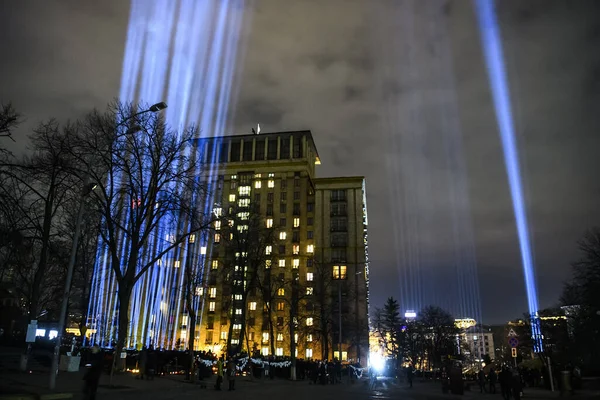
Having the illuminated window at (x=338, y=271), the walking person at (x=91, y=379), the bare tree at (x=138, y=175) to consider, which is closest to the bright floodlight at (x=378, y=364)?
the bare tree at (x=138, y=175)

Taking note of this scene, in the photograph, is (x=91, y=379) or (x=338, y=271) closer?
(x=91, y=379)

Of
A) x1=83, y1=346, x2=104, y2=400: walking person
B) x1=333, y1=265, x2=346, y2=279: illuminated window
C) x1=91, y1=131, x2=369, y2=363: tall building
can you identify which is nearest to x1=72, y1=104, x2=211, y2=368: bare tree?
x1=83, y1=346, x2=104, y2=400: walking person

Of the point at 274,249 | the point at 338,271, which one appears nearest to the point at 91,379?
the point at 274,249

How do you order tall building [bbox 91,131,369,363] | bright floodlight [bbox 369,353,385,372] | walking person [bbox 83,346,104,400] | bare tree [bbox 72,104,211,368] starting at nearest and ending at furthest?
1. walking person [bbox 83,346,104,400]
2. bare tree [bbox 72,104,211,368]
3. bright floodlight [bbox 369,353,385,372]
4. tall building [bbox 91,131,369,363]

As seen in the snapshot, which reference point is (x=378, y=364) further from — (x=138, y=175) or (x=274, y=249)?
(x=274, y=249)

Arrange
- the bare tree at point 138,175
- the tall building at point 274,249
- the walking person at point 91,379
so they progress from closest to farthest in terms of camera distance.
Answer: the walking person at point 91,379 < the bare tree at point 138,175 < the tall building at point 274,249

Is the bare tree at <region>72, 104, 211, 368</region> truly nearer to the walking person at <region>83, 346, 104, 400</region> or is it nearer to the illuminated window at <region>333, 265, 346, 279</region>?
the walking person at <region>83, 346, 104, 400</region>

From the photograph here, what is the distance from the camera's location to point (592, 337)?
42125 millimetres

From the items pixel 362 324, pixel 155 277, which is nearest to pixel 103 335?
pixel 155 277

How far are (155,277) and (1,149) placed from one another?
288 feet

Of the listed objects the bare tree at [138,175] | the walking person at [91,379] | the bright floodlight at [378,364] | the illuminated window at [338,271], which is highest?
the illuminated window at [338,271]

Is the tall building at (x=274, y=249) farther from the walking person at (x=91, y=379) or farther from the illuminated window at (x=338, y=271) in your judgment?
the walking person at (x=91, y=379)

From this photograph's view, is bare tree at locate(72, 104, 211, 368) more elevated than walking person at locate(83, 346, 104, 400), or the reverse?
bare tree at locate(72, 104, 211, 368)

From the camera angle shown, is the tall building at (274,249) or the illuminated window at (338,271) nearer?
the tall building at (274,249)
